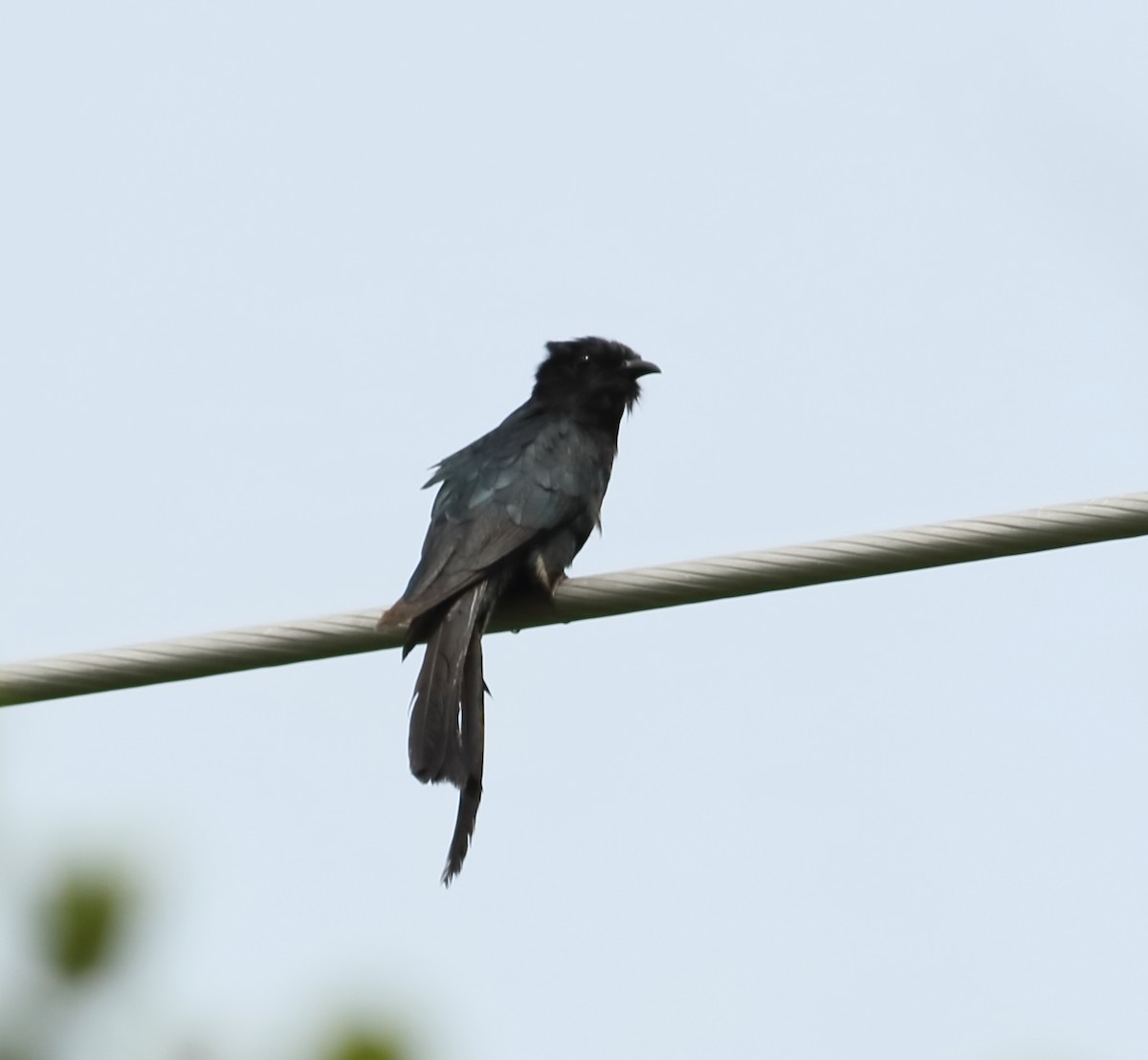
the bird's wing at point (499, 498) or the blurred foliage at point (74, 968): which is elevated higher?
the bird's wing at point (499, 498)

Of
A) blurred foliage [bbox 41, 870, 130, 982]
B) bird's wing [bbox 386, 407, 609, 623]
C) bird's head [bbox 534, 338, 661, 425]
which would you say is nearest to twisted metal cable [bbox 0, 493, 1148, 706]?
bird's wing [bbox 386, 407, 609, 623]

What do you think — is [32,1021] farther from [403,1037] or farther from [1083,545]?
[1083,545]

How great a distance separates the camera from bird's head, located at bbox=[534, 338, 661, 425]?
7672mm

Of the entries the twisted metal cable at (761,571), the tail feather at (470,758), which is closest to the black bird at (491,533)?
the tail feather at (470,758)

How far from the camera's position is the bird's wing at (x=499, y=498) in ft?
19.7

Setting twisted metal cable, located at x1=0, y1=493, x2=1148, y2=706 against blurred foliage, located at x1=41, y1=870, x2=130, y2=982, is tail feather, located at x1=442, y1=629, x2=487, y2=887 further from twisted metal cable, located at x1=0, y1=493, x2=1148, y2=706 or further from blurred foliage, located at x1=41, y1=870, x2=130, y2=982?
blurred foliage, located at x1=41, y1=870, x2=130, y2=982

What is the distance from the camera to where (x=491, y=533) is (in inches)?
245

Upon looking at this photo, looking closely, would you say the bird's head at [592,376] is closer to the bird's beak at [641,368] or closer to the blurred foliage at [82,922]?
the bird's beak at [641,368]

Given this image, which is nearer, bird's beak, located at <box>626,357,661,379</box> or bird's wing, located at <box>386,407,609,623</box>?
bird's wing, located at <box>386,407,609,623</box>

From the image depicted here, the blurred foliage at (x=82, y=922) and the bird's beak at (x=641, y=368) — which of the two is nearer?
the blurred foliage at (x=82, y=922)

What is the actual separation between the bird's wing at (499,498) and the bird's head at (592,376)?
0.99 ft

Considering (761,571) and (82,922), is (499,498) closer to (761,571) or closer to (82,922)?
(761,571)

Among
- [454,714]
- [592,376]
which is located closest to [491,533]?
[454,714]

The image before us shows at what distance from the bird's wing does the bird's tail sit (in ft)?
0.45
